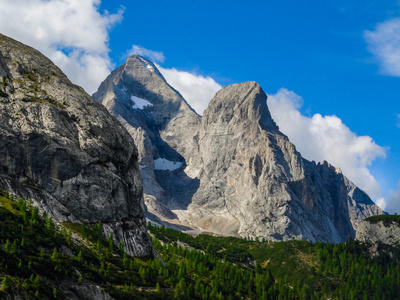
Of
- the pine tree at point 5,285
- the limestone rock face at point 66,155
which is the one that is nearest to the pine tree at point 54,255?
the pine tree at point 5,285

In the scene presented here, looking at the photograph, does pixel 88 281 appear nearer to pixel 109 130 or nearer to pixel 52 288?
pixel 52 288

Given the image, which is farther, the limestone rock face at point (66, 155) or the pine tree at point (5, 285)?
the limestone rock face at point (66, 155)

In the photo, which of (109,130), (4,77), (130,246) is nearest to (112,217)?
(130,246)

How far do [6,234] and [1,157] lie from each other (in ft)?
→ 103

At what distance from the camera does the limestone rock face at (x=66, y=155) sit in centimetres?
12888

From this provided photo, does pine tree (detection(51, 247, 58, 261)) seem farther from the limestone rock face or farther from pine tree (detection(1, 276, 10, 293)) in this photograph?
the limestone rock face

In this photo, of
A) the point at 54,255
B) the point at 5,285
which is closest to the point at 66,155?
the point at 54,255

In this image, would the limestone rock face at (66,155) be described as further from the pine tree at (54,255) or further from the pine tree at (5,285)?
the pine tree at (5,285)

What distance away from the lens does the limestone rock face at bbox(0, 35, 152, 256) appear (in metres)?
129

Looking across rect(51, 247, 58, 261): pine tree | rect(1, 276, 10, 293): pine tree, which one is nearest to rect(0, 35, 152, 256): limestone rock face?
rect(51, 247, 58, 261): pine tree

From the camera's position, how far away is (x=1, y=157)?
4958 inches

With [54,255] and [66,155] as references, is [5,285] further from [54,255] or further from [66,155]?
[66,155]

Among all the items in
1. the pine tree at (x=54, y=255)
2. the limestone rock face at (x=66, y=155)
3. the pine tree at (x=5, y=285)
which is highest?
the limestone rock face at (x=66, y=155)

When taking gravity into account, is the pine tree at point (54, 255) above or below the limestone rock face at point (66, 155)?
below
